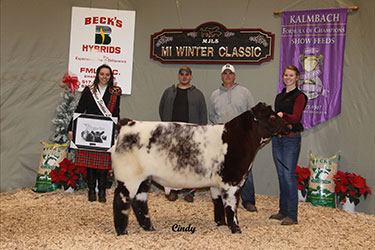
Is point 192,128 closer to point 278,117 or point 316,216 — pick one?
point 278,117

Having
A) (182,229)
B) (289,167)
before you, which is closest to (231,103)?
(289,167)

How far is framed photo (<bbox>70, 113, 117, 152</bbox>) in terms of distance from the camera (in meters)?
4.50

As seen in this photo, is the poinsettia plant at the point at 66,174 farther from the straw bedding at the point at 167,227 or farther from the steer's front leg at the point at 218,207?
the steer's front leg at the point at 218,207

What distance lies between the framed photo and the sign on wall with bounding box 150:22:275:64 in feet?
7.14

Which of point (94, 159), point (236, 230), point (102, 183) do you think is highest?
point (94, 159)

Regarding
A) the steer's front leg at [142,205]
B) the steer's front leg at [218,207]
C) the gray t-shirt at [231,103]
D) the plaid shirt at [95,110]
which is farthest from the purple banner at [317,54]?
the steer's front leg at [142,205]

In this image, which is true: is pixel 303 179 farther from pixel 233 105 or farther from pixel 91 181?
pixel 91 181

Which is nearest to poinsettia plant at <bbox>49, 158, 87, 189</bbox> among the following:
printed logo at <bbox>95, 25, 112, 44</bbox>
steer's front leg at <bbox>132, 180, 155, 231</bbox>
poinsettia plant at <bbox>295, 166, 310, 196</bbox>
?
printed logo at <bbox>95, 25, 112, 44</bbox>

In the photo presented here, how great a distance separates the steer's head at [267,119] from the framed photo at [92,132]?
1925 mm

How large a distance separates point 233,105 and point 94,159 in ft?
7.06

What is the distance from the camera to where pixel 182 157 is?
3564 millimetres

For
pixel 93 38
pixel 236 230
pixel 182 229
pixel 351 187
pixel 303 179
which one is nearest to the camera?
pixel 236 230

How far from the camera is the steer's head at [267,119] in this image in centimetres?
372

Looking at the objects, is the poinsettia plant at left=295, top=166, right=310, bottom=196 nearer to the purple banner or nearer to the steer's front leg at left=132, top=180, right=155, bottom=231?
the purple banner
